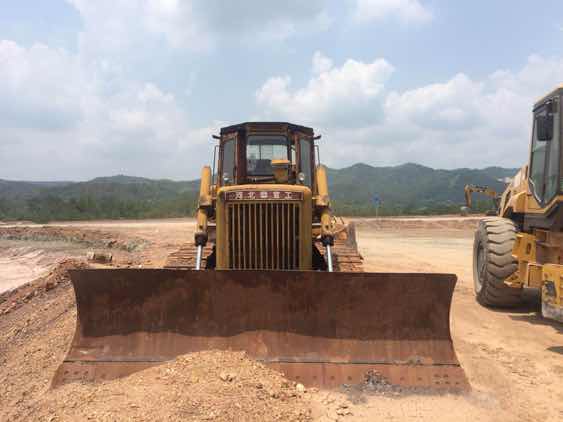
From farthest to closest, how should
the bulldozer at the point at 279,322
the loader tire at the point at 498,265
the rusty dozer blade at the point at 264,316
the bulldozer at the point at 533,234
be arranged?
the loader tire at the point at 498,265
the bulldozer at the point at 533,234
the rusty dozer blade at the point at 264,316
the bulldozer at the point at 279,322

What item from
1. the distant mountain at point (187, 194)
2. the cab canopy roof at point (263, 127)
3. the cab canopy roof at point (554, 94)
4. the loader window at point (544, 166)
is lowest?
the distant mountain at point (187, 194)

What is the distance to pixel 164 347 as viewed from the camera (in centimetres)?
446

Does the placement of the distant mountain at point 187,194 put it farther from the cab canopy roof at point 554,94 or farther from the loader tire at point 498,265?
the cab canopy roof at point 554,94

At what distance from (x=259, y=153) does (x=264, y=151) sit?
0.07 meters

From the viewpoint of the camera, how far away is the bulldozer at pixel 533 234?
6.18 metres

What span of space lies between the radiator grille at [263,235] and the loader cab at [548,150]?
3.38 m

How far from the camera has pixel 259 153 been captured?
680cm

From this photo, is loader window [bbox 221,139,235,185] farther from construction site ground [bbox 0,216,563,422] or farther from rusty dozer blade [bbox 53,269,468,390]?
construction site ground [bbox 0,216,563,422]

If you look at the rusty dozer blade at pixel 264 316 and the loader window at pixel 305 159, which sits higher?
the loader window at pixel 305 159

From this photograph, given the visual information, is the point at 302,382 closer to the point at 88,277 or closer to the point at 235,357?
the point at 235,357

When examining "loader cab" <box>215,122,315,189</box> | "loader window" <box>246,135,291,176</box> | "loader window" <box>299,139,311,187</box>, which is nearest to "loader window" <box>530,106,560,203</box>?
"loader window" <box>299,139,311,187</box>

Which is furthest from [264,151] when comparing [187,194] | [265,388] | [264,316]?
[187,194]

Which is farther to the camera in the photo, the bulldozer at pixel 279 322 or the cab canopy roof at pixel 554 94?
the cab canopy roof at pixel 554 94

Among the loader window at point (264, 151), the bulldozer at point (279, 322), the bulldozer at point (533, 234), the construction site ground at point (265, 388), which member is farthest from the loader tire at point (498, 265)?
the loader window at point (264, 151)
